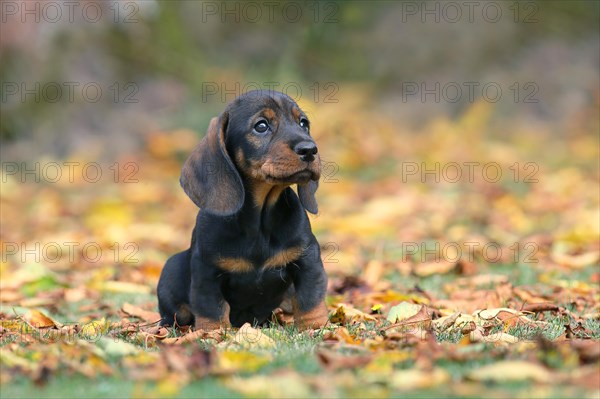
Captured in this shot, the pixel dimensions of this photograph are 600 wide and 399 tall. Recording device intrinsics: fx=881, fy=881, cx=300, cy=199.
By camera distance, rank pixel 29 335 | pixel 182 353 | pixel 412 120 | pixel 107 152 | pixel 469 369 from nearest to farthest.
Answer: pixel 469 369, pixel 182 353, pixel 29 335, pixel 107 152, pixel 412 120

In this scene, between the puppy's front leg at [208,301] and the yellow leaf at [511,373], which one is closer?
the yellow leaf at [511,373]

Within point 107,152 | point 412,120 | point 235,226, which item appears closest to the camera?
point 235,226

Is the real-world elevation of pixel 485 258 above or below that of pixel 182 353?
below

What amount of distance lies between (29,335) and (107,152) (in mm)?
7833

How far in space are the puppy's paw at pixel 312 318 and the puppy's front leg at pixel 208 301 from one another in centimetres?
35

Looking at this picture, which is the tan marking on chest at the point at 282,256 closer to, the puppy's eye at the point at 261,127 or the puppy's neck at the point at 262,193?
the puppy's neck at the point at 262,193

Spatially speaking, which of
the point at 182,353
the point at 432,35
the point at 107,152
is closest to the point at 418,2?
the point at 432,35

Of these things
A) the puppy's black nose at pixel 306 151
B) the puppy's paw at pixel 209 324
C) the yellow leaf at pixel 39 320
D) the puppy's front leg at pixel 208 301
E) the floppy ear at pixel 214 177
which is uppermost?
the puppy's black nose at pixel 306 151

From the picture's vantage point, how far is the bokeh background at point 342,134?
6.46 m

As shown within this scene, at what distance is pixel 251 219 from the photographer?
4211 millimetres

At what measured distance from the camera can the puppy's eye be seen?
420cm

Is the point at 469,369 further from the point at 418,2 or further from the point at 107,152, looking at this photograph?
the point at 418,2

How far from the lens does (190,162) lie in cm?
433

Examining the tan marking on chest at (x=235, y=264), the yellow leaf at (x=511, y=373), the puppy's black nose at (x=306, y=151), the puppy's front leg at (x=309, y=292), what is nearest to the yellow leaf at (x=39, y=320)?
the tan marking on chest at (x=235, y=264)
